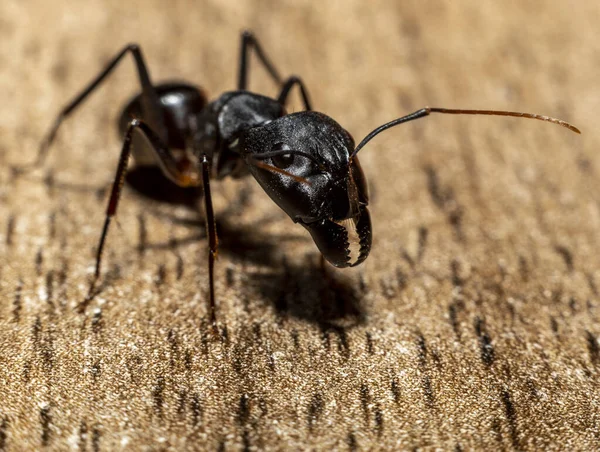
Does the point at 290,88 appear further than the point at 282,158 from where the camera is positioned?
Yes

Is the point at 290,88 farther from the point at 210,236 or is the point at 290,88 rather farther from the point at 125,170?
the point at 210,236

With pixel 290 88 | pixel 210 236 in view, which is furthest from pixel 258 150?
pixel 290 88

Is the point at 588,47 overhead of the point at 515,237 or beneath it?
overhead

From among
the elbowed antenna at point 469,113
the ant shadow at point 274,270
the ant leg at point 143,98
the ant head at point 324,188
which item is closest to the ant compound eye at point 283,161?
the ant head at point 324,188


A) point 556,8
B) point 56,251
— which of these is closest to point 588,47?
point 556,8

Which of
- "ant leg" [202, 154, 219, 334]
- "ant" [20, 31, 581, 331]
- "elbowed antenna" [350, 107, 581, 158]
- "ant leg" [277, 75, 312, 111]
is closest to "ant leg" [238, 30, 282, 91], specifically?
"ant" [20, 31, 581, 331]

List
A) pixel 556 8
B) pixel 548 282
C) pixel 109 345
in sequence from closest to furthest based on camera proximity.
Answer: pixel 109 345, pixel 548 282, pixel 556 8

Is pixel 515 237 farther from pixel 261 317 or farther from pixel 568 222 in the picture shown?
pixel 261 317
